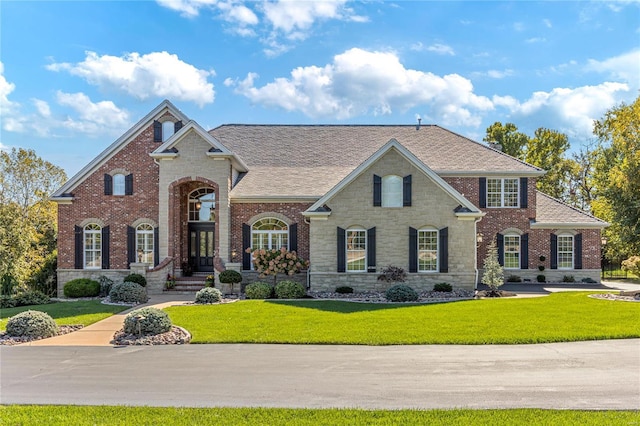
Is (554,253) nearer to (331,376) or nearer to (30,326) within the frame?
(331,376)

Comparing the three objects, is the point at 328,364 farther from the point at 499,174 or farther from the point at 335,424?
the point at 499,174

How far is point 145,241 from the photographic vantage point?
22.6 m

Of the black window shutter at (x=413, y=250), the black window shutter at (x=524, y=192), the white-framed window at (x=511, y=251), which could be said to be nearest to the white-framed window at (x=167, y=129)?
the black window shutter at (x=413, y=250)

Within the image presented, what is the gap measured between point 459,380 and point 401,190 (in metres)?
12.9

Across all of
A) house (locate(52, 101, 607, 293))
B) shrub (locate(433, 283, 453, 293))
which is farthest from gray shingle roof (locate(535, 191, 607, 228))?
shrub (locate(433, 283, 453, 293))

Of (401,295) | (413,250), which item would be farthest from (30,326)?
(413,250)

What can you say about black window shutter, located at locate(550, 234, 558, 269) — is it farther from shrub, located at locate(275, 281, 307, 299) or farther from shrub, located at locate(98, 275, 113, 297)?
shrub, located at locate(98, 275, 113, 297)

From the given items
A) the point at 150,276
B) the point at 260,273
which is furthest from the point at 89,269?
the point at 260,273

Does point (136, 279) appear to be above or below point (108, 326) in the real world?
above

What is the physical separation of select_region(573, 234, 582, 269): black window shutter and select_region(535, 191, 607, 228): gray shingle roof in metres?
0.89

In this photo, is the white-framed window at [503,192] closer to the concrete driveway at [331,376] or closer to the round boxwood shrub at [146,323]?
the concrete driveway at [331,376]

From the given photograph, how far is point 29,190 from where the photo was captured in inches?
1320

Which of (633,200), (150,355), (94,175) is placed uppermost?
(94,175)

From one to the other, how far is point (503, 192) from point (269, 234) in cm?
1368
